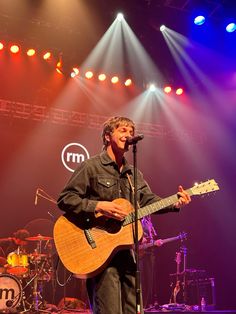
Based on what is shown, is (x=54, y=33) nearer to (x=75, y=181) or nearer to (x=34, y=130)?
(x=34, y=130)

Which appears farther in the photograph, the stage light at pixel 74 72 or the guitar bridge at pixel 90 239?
the stage light at pixel 74 72

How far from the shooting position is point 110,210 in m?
3.50

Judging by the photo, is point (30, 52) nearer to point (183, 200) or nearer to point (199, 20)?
point (199, 20)

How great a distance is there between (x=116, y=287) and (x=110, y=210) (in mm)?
628

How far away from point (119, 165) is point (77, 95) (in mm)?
7578

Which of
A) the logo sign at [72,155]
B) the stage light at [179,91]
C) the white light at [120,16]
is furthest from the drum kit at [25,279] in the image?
the stage light at [179,91]

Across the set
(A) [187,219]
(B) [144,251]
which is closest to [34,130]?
(B) [144,251]

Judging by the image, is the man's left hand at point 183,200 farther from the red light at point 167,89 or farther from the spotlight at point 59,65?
the red light at point 167,89

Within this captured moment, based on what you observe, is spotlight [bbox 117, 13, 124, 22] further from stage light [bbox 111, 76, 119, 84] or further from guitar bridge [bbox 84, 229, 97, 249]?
guitar bridge [bbox 84, 229, 97, 249]

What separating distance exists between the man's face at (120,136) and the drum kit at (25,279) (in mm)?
4735

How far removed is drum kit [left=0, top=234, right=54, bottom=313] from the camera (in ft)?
25.4

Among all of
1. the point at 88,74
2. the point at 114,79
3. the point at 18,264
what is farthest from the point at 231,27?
the point at 18,264

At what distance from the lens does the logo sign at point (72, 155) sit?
10.7m

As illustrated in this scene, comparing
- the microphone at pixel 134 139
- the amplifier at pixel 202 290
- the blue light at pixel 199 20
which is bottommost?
the amplifier at pixel 202 290
